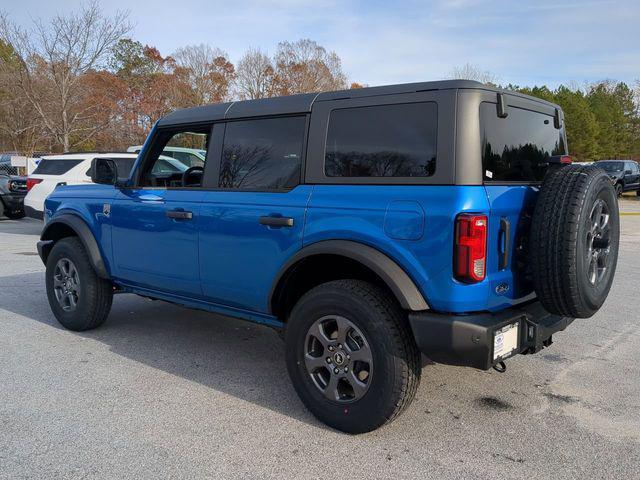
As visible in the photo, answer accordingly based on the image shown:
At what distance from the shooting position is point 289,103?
3.68m

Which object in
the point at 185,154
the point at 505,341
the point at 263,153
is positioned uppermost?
the point at 185,154

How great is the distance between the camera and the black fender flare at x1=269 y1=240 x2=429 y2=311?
9.68ft

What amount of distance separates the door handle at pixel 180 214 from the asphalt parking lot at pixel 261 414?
1160mm

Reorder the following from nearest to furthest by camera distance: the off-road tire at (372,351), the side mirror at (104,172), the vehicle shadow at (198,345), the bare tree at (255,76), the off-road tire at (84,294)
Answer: the off-road tire at (372,351) → the vehicle shadow at (198,345) → the side mirror at (104,172) → the off-road tire at (84,294) → the bare tree at (255,76)

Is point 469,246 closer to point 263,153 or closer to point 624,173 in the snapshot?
point 263,153

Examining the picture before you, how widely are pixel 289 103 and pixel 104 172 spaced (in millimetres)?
1910

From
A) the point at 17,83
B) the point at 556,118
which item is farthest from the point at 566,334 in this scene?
the point at 17,83

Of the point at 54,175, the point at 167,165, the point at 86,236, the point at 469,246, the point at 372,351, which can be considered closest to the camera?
the point at 469,246

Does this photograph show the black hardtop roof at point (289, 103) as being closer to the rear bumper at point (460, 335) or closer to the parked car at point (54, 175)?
the rear bumper at point (460, 335)

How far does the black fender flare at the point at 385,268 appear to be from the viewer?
2949 mm

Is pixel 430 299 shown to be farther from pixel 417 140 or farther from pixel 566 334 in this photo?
pixel 566 334

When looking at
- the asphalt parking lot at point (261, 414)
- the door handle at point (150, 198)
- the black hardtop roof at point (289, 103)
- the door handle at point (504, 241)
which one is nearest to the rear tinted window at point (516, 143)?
the black hardtop roof at point (289, 103)

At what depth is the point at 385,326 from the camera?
119 inches

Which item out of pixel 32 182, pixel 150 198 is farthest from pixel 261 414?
pixel 32 182
